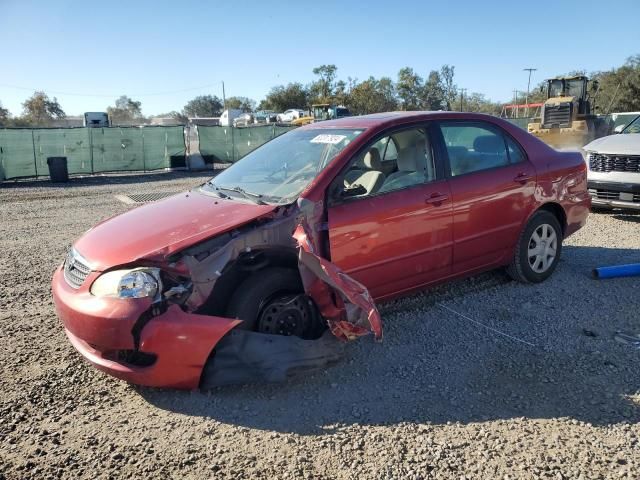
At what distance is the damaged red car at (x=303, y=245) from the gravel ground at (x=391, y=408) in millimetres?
275

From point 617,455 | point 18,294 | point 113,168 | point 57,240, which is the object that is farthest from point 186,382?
point 113,168

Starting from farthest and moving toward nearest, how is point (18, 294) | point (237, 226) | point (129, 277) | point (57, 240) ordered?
1. point (57, 240)
2. point (18, 294)
3. point (237, 226)
4. point (129, 277)

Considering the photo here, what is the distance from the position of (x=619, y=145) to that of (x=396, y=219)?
5815 mm

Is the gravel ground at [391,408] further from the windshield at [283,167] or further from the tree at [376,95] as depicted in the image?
the tree at [376,95]

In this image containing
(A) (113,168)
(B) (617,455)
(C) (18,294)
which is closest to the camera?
Answer: (B) (617,455)

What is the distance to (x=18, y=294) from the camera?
5.07 m

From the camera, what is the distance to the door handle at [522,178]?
459 centimetres

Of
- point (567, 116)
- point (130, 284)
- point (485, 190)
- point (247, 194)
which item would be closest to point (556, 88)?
point (567, 116)

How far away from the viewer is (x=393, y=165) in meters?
4.20

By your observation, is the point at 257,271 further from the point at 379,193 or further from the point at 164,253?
the point at 379,193

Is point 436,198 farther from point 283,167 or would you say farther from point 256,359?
point 256,359

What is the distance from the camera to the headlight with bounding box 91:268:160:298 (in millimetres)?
2932

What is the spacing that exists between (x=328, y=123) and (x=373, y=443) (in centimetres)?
280

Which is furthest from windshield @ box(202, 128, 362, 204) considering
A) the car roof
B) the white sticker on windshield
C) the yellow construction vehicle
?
the yellow construction vehicle
